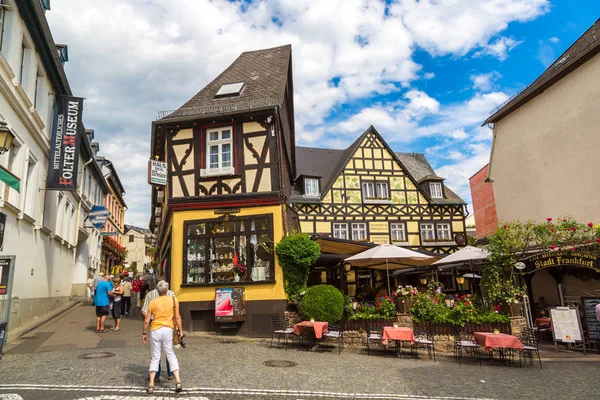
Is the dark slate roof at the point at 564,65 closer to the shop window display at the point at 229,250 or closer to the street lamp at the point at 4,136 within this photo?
the shop window display at the point at 229,250

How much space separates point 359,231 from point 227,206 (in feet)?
48.5

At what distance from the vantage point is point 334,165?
30.5m

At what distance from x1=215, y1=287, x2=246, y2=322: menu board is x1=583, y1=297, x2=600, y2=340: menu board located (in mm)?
9276

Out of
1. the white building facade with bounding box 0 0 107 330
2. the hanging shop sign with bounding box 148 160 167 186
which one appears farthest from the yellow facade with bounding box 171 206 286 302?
the white building facade with bounding box 0 0 107 330

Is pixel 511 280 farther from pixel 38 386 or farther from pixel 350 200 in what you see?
pixel 350 200

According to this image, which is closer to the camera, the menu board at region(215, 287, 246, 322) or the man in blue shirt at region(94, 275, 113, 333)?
the man in blue shirt at region(94, 275, 113, 333)

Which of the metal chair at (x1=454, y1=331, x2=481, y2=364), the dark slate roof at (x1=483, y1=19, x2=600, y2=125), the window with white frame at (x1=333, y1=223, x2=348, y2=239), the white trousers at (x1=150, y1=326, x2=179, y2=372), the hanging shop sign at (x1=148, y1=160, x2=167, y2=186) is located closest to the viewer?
the white trousers at (x1=150, y1=326, x2=179, y2=372)

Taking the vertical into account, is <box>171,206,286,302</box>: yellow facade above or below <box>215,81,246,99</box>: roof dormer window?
below

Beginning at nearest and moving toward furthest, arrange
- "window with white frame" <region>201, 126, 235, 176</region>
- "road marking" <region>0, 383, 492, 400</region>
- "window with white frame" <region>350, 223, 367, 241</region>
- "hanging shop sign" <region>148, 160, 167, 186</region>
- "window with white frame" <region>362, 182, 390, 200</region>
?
"road marking" <region>0, 383, 492, 400</region> < "hanging shop sign" <region>148, 160, 167, 186</region> < "window with white frame" <region>201, 126, 235, 176</region> < "window with white frame" <region>350, 223, 367, 241</region> < "window with white frame" <region>362, 182, 390, 200</region>

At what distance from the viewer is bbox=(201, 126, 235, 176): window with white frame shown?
13977 millimetres

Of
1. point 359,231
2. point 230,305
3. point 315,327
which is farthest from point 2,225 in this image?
point 359,231

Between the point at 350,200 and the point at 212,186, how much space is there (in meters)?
14.6

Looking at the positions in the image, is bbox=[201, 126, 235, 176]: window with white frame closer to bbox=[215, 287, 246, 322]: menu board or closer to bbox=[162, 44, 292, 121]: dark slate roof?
bbox=[162, 44, 292, 121]: dark slate roof

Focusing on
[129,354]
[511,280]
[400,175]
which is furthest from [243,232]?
[400,175]
